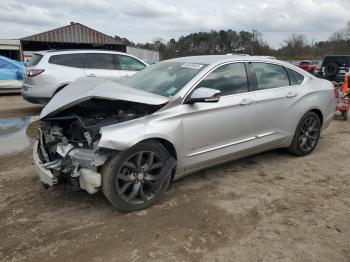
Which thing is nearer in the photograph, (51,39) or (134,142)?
(134,142)

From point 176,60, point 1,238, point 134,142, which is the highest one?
point 176,60

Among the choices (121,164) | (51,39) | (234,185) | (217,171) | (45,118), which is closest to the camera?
(121,164)

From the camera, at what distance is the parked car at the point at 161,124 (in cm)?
342

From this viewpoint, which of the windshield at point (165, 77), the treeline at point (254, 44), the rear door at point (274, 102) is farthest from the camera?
the treeline at point (254, 44)

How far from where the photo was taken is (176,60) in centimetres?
485

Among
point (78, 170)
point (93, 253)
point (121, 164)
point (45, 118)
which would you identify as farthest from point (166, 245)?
point (45, 118)

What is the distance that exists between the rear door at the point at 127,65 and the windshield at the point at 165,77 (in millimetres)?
4972

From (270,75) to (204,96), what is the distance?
63.4 inches

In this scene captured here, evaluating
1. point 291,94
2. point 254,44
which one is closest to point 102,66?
point 291,94

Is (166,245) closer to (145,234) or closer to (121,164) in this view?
(145,234)

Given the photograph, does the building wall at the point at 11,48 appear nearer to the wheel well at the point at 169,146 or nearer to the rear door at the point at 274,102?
the rear door at the point at 274,102

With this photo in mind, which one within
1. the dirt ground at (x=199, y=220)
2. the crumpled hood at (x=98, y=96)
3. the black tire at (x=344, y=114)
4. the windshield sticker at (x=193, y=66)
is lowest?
A: the dirt ground at (x=199, y=220)

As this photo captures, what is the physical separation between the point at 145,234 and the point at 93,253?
514 millimetres

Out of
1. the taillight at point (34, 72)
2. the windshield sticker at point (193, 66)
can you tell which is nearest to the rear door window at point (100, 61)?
the taillight at point (34, 72)
